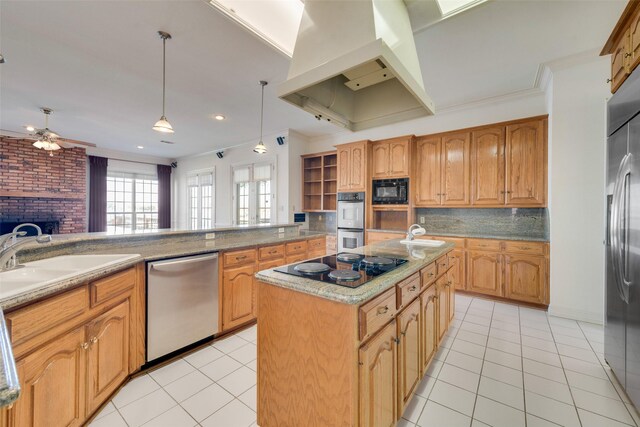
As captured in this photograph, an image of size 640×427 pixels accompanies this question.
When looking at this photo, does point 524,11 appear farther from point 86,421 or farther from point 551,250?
point 86,421

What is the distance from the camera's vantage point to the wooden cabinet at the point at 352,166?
4.57 meters

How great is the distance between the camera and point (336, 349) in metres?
1.15

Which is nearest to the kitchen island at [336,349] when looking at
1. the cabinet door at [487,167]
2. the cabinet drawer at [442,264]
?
the cabinet drawer at [442,264]

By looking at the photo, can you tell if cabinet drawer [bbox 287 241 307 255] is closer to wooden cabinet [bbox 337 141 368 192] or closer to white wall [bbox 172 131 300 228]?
wooden cabinet [bbox 337 141 368 192]

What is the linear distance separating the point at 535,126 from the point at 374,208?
7.95 ft

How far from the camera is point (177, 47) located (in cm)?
254

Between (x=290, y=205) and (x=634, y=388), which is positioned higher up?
(x=290, y=205)

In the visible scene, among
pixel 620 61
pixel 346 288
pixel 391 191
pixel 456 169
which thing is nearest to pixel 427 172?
pixel 456 169

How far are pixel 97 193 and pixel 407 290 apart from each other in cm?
785

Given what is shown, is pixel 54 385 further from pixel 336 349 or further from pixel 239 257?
pixel 239 257

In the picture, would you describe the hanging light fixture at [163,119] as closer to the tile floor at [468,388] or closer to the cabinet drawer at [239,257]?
→ the cabinet drawer at [239,257]

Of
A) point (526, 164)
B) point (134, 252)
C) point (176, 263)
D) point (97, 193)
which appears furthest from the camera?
point (97, 193)

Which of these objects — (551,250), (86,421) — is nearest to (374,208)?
(551,250)

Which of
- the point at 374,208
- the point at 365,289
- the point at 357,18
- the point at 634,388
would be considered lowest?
the point at 634,388
